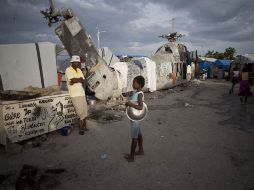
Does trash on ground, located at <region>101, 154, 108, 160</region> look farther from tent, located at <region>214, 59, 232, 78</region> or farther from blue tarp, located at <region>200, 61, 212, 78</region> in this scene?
blue tarp, located at <region>200, 61, 212, 78</region>

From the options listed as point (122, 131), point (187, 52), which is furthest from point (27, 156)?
point (187, 52)

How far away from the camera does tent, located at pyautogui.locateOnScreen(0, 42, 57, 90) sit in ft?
33.7

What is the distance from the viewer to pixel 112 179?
3.88 m

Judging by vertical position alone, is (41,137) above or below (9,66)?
below

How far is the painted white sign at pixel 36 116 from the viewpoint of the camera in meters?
5.16

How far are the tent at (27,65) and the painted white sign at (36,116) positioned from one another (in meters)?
5.33

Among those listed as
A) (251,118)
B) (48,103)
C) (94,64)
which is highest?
(94,64)

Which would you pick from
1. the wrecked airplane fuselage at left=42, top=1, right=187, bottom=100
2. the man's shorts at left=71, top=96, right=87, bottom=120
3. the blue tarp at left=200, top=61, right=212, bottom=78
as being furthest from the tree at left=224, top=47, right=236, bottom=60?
the man's shorts at left=71, top=96, right=87, bottom=120

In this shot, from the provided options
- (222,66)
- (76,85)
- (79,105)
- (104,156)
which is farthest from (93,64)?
(222,66)

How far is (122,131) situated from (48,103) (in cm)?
224

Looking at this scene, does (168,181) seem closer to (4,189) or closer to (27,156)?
(4,189)

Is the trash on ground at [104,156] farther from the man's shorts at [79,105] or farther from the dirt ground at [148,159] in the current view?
the man's shorts at [79,105]

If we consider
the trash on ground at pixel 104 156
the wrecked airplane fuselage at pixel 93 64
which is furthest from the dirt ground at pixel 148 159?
the wrecked airplane fuselage at pixel 93 64

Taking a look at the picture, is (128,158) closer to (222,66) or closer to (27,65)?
(27,65)
